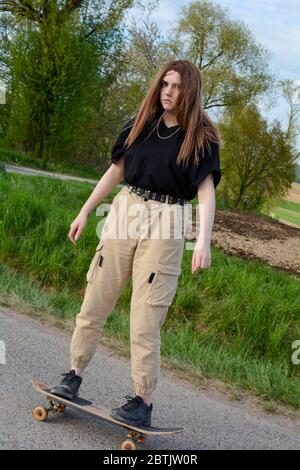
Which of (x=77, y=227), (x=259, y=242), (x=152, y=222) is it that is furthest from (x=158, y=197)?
(x=259, y=242)

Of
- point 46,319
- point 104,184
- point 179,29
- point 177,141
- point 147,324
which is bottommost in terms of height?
point 46,319

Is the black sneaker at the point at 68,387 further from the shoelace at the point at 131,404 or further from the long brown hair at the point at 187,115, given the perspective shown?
the long brown hair at the point at 187,115

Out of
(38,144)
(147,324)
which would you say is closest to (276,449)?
(147,324)

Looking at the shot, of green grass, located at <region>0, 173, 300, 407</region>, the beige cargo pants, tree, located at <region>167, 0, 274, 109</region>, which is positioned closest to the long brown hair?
the beige cargo pants

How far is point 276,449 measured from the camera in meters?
3.34

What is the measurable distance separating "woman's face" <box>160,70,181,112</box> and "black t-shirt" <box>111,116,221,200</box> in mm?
108

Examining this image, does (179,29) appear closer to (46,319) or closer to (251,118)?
(251,118)

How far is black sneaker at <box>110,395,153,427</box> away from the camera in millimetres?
3127

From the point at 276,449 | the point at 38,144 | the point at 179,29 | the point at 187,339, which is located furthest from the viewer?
the point at 179,29

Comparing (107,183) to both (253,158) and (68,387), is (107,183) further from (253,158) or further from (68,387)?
(253,158)

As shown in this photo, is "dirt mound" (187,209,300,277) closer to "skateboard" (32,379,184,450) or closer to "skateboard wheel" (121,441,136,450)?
"skateboard" (32,379,184,450)

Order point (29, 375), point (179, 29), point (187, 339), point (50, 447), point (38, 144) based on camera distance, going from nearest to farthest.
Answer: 1. point (50, 447)
2. point (29, 375)
3. point (187, 339)
4. point (38, 144)
5. point (179, 29)

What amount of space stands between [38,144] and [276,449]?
17415 millimetres

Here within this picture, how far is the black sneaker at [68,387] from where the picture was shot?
331 cm
